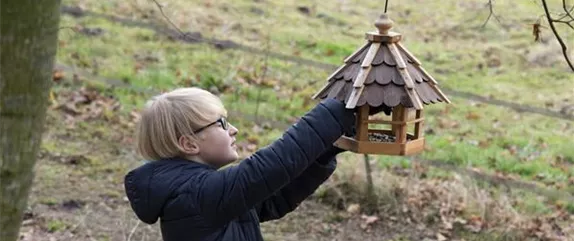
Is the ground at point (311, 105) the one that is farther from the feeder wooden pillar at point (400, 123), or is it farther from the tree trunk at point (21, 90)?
the feeder wooden pillar at point (400, 123)

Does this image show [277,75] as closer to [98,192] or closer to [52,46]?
[98,192]

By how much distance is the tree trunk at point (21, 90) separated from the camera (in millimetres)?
3166

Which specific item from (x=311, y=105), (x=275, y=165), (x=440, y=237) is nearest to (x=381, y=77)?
(x=275, y=165)

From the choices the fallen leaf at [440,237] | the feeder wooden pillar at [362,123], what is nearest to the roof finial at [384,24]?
the feeder wooden pillar at [362,123]

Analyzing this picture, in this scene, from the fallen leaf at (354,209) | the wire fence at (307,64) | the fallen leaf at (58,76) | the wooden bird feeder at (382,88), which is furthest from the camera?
the fallen leaf at (58,76)

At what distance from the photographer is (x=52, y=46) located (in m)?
3.31

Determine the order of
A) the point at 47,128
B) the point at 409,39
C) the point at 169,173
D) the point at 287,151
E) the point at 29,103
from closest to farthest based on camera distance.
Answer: the point at 287,151, the point at 169,173, the point at 29,103, the point at 47,128, the point at 409,39

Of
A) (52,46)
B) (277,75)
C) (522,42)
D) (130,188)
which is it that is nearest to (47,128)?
(277,75)

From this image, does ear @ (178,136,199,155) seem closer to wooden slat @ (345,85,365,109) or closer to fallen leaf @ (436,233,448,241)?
wooden slat @ (345,85,365,109)

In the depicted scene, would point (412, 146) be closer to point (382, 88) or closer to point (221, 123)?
point (382, 88)

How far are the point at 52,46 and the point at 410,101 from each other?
146cm

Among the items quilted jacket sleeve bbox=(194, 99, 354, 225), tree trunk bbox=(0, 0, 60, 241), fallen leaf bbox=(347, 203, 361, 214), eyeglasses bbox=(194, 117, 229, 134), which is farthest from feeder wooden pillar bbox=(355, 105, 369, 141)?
fallen leaf bbox=(347, 203, 361, 214)

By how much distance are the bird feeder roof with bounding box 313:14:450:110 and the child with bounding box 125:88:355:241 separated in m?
0.08

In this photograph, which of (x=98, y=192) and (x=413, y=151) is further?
(x=98, y=192)
